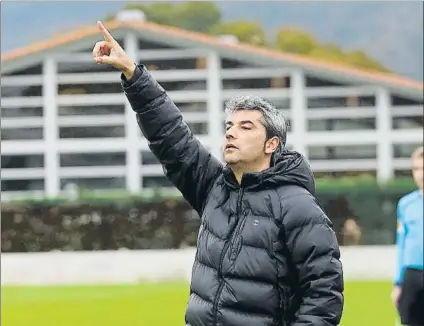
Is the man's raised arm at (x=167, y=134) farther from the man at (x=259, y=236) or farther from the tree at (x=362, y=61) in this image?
the tree at (x=362, y=61)

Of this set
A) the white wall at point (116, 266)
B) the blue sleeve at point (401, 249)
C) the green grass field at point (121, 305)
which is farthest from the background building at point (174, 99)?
the blue sleeve at point (401, 249)

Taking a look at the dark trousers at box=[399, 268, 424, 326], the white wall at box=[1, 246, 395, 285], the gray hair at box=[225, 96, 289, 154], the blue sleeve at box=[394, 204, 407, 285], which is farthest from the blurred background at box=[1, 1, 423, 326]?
the gray hair at box=[225, 96, 289, 154]

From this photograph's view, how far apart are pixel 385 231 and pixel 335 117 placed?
6243mm

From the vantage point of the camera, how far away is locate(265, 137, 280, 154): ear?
404 centimetres

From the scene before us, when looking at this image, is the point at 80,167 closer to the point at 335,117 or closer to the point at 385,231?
the point at 335,117

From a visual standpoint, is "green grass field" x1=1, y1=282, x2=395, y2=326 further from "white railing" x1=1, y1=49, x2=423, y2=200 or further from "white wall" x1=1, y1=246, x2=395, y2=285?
"white railing" x1=1, y1=49, x2=423, y2=200

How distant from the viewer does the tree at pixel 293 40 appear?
33531 millimetres

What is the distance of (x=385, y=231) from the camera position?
21.0 metres

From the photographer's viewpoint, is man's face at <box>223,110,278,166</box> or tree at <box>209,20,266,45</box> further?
tree at <box>209,20,266,45</box>

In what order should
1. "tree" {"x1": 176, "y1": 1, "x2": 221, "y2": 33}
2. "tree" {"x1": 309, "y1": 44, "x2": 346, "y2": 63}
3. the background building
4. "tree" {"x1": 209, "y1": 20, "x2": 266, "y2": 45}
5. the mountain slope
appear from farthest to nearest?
"tree" {"x1": 309, "y1": 44, "x2": 346, "y2": 63}, "tree" {"x1": 176, "y1": 1, "x2": 221, "y2": 33}, "tree" {"x1": 209, "y1": 20, "x2": 266, "y2": 45}, the mountain slope, the background building

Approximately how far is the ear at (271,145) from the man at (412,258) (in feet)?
11.0

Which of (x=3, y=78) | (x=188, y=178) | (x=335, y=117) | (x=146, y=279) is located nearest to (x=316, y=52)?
(x=335, y=117)

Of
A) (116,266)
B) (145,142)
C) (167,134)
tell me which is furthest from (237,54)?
(167,134)

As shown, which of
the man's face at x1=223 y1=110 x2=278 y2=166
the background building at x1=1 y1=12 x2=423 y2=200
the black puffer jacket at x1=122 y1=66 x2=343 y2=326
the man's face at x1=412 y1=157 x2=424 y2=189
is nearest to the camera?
the black puffer jacket at x1=122 y1=66 x2=343 y2=326
